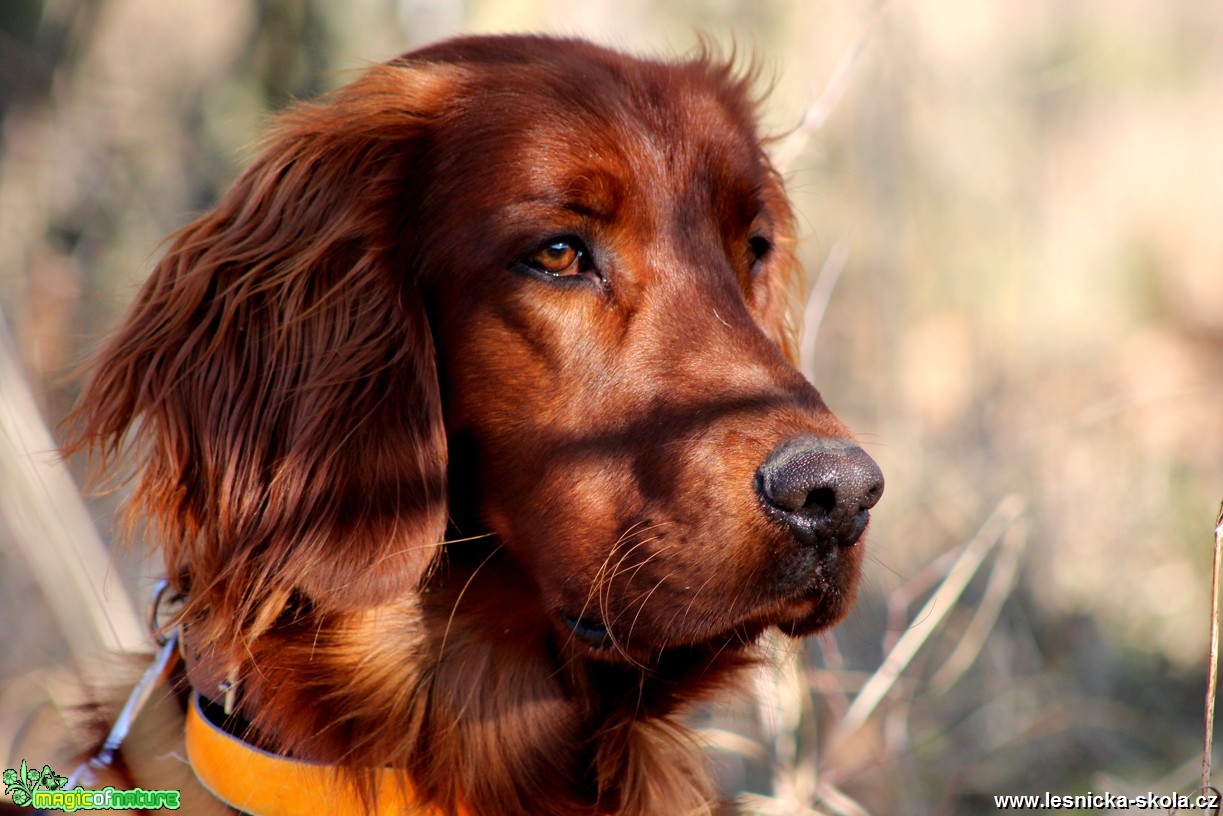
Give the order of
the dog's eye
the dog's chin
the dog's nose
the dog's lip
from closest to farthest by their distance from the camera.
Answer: the dog's nose → the dog's chin → the dog's lip → the dog's eye

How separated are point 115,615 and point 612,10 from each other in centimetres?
379

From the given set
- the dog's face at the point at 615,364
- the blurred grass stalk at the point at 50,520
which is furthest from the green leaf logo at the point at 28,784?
the dog's face at the point at 615,364

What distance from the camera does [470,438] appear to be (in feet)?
6.89

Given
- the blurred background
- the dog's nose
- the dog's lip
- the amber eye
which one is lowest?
the blurred background

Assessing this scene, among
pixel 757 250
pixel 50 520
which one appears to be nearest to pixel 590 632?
pixel 757 250

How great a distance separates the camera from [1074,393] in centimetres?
492

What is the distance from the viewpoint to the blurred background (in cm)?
385

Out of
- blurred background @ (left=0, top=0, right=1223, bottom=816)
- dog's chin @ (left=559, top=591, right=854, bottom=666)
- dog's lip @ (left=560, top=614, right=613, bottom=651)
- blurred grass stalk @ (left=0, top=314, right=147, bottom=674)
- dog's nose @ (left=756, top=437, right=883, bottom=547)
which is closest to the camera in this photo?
dog's nose @ (left=756, top=437, right=883, bottom=547)

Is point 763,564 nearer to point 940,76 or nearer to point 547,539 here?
point 547,539

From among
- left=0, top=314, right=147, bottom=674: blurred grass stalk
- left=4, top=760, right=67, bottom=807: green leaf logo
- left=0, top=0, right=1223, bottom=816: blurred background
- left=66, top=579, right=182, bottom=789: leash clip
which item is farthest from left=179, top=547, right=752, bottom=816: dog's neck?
left=0, top=0, right=1223, bottom=816: blurred background

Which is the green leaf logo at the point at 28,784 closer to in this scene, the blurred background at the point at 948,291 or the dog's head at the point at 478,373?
the dog's head at the point at 478,373

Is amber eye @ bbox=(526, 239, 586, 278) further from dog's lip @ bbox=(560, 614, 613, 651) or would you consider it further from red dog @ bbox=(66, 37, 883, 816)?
dog's lip @ bbox=(560, 614, 613, 651)

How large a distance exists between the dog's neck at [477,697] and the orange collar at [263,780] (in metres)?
0.05

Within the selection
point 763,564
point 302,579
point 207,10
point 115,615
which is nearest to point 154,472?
point 302,579
